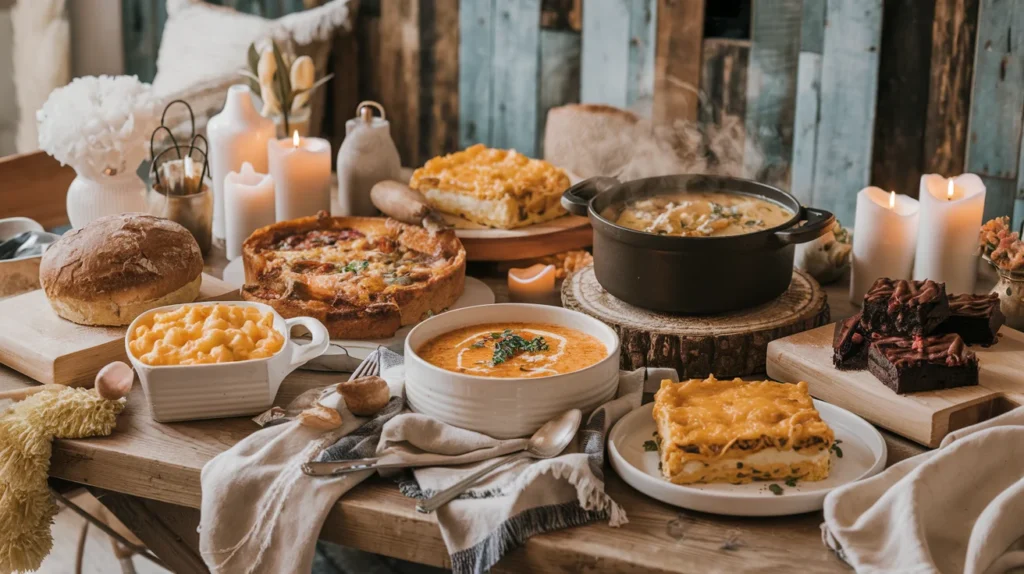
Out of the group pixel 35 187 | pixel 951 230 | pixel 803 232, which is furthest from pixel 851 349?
pixel 35 187

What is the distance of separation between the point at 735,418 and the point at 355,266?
0.98 m

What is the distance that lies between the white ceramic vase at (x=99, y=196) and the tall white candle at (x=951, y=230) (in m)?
1.75

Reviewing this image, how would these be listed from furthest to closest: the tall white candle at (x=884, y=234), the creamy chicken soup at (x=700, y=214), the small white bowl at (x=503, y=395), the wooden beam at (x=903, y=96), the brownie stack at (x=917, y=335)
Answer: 1. the wooden beam at (x=903, y=96)
2. the tall white candle at (x=884, y=234)
3. the creamy chicken soup at (x=700, y=214)
4. the brownie stack at (x=917, y=335)
5. the small white bowl at (x=503, y=395)

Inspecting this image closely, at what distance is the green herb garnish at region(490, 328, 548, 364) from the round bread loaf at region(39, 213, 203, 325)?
684 millimetres

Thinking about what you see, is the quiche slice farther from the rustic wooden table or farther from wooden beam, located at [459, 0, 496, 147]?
wooden beam, located at [459, 0, 496, 147]

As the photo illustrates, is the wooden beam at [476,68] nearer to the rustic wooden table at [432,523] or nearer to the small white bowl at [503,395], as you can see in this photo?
the rustic wooden table at [432,523]

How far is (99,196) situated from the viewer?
254 cm

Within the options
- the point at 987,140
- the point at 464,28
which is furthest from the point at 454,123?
the point at 987,140

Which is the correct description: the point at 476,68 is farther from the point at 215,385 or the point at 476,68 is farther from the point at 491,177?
the point at 215,385

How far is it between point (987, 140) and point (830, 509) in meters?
2.04

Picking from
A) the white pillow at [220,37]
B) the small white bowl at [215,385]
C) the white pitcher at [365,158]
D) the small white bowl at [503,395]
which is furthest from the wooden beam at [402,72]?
the small white bowl at [503,395]

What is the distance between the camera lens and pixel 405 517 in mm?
1541

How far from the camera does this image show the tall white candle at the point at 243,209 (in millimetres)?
2570

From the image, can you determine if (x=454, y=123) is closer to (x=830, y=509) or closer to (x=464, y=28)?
(x=464, y=28)
